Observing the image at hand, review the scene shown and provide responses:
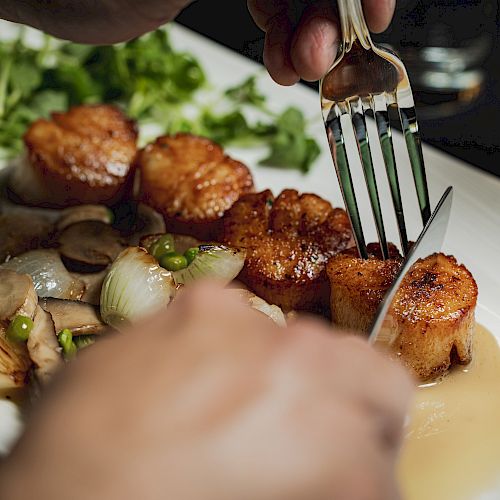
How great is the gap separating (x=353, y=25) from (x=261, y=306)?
0.73 metres

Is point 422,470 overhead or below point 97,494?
below

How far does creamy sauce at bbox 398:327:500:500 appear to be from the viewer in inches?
63.1

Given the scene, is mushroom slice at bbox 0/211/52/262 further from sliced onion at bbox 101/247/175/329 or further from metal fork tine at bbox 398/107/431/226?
metal fork tine at bbox 398/107/431/226

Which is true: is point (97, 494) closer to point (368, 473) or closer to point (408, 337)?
point (368, 473)

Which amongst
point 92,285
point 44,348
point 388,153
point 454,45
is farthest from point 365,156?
point 454,45

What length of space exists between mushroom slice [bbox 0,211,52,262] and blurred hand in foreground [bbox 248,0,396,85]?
81 centimetres

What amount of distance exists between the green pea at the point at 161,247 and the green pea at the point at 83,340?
27cm

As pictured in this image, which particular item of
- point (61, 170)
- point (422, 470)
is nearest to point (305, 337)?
point (422, 470)

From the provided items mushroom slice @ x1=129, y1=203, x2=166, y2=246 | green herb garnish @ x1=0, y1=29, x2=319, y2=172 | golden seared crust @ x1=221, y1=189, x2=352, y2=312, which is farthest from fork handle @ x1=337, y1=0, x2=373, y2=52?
green herb garnish @ x1=0, y1=29, x2=319, y2=172

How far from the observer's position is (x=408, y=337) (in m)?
1.82

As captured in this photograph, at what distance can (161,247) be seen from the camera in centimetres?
208

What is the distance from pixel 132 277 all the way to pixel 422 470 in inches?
30.4

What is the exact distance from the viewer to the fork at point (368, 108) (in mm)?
2020

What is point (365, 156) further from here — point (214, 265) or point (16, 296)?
point (16, 296)
